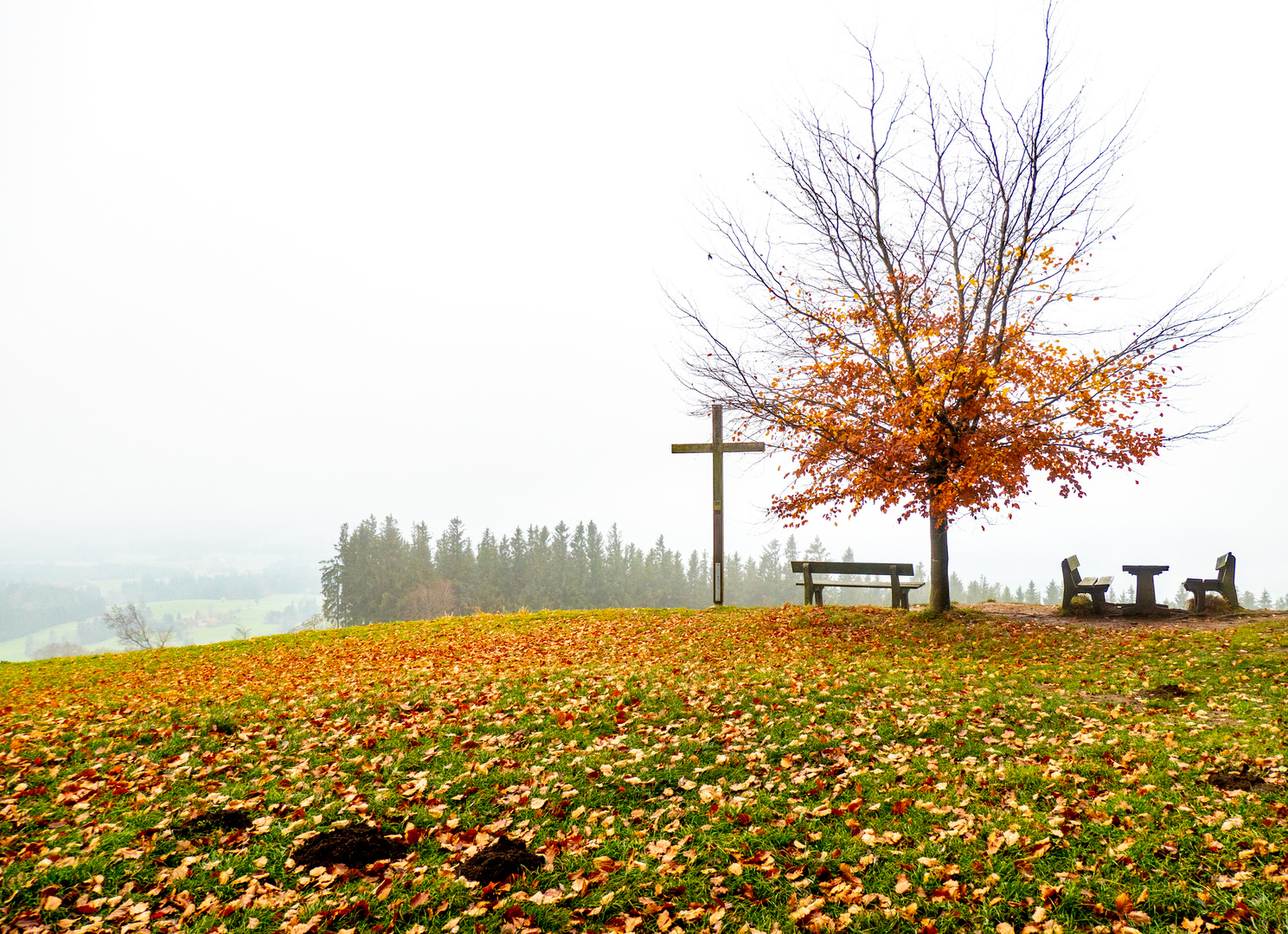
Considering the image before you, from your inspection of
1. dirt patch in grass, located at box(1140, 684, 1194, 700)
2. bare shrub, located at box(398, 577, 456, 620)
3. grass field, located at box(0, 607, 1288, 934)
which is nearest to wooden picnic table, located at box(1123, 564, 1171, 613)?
grass field, located at box(0, 607, 1288, 934)

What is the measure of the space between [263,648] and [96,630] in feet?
479

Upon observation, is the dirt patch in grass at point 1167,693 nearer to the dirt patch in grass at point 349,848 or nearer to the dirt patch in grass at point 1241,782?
the dirt patch in grass at point 1241,782

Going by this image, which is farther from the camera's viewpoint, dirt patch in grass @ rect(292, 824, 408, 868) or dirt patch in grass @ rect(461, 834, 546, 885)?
dirt patch in grass @ rect(292, 824, 408, 868)

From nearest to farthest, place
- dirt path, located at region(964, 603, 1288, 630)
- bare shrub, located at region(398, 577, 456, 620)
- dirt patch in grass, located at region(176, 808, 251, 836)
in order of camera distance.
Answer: dirt patch in grass, located at region(176, 808, 251, 836)
dirt path, located at region(964, 603, 1288, 630)
bare shrub, located at region(398, 577, 456, 620)

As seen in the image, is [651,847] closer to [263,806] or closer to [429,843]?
[429,843]

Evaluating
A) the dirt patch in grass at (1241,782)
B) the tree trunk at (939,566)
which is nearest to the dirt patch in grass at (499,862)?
the dirt patch in grass at (1241,782)

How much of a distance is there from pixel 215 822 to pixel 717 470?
12.7 m

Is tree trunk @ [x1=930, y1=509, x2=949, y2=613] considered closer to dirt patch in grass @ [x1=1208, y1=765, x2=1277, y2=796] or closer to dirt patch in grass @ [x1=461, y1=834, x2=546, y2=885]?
dirt patch in grass @ [x1=1208, y1=765, x2=1277, y2=796]

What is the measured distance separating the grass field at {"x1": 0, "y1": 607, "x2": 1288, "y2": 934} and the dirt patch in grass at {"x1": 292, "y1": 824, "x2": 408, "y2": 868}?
0.34ft

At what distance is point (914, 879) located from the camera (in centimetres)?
410

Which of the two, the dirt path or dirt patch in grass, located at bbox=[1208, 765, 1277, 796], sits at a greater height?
the dirt path

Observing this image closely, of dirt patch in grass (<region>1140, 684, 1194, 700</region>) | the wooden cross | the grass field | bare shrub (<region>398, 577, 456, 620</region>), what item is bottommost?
bare shrub (<region>398, 577, 456, 620</region>)

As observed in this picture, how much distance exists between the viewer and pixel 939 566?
13289 millimetres

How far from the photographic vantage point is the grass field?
3994 millimetres
